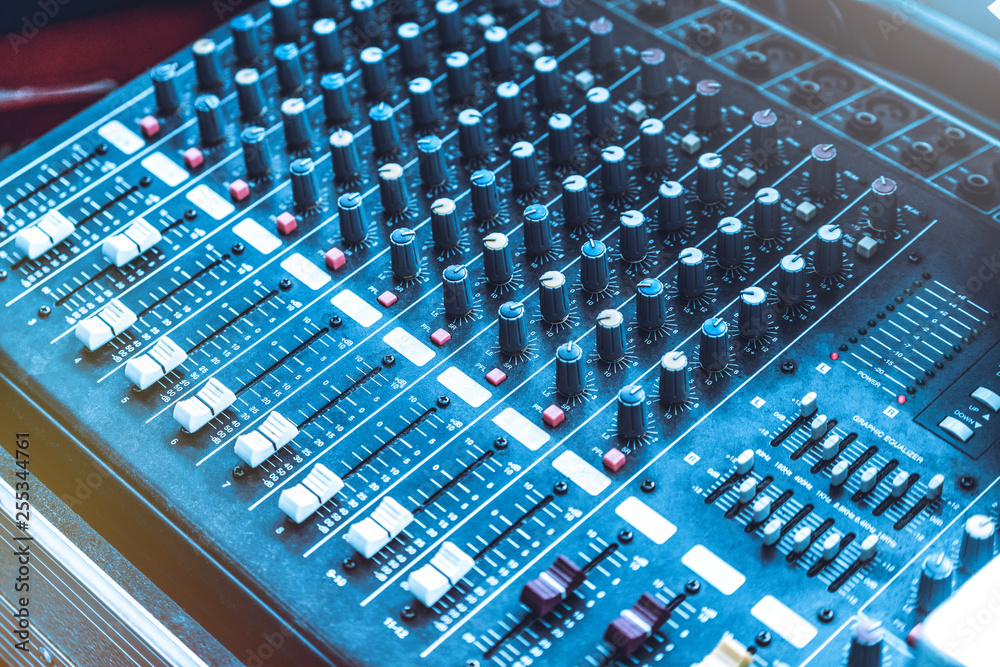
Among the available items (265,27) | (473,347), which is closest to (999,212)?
(473,347)

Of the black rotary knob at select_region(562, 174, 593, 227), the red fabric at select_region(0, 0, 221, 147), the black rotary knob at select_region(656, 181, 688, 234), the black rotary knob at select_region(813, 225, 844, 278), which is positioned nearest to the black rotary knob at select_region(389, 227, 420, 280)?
the black rotary knob at select_region(562, 174, 593, 227)

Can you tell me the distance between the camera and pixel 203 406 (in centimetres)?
279

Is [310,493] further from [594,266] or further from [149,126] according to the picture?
[149,126]

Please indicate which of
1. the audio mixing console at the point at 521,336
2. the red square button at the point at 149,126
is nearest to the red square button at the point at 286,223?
the audio mixing console at the point at 521,336

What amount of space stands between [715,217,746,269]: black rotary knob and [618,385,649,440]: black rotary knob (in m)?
0.47

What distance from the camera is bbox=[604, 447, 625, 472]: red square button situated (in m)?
2.60

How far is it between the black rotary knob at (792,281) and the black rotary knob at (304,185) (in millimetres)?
1198

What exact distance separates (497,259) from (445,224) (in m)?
0.18

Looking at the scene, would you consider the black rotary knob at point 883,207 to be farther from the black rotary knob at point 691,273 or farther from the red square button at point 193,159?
the red square button at point 193,159

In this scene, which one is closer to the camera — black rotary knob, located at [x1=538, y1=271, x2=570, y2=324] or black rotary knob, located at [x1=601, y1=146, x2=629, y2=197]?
black rotary knob, located at [x1=538, y1=271, x2=570, y2=324]

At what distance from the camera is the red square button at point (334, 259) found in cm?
308

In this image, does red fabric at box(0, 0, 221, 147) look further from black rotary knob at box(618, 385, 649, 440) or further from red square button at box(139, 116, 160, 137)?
black rotary knob at box(618, 385, 649, 440)

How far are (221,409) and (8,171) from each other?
1.13 metres

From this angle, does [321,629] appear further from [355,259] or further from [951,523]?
[951,523]
